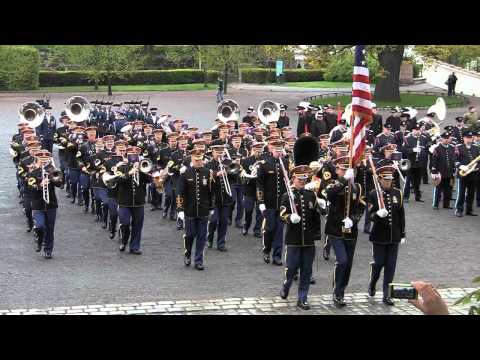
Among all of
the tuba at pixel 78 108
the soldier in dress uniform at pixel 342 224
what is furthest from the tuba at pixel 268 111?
the soldier in dress uniform at pixel 342 224

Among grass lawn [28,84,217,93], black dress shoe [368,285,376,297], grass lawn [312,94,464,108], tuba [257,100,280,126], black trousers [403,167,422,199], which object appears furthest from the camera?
grass lawn [28,84,217,93]

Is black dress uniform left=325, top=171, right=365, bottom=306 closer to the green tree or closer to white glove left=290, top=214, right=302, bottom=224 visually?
white glove left=290, top=214, right=302, bottom=224

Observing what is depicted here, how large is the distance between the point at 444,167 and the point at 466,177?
78 centimetres

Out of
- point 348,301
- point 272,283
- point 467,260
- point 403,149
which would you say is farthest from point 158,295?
point 403,149

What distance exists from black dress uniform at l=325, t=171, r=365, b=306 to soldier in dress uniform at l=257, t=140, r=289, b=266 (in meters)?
1.74

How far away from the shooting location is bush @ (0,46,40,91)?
47125 millimetres

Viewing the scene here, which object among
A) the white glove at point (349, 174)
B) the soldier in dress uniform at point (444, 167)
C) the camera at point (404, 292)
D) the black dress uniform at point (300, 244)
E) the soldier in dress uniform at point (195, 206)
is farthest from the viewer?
the soldier in dress uniform at point (444, 167)

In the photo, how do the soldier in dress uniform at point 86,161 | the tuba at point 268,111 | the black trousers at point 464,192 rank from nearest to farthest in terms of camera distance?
the soldier in dress uniform at point 86,161, the black trousers at point 464,192, the tuba at point 268,111

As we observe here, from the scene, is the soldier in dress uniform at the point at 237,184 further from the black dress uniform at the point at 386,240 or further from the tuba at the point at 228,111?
the tuba at the point at 228,111

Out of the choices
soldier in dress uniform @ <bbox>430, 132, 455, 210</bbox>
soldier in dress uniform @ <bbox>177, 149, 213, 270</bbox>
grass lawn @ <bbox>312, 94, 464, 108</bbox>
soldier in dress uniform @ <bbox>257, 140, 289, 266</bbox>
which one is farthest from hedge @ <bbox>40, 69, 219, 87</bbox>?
soldier in dress uniform @ <bbox>177, 149, 213, 270</bbox>

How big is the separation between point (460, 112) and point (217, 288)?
27091 millimetres

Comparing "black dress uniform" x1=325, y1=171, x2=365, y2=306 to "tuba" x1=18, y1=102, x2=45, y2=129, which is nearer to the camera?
"black dress uniform" x1=325, y1=171, x2=365, y2=306

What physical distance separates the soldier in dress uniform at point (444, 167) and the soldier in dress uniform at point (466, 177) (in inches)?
6.6

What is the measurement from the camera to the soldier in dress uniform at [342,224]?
9.99m
